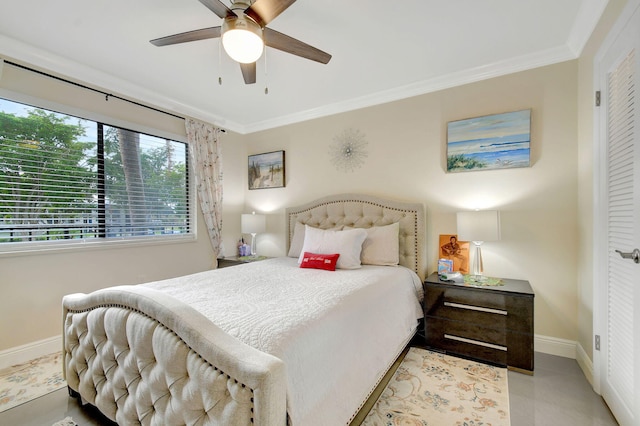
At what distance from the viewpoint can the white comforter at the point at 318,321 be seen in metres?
1.14

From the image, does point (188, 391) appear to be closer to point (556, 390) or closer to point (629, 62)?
point (556, 390)

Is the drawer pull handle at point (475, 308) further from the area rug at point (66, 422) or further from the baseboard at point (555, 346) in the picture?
the area rug at point (66, 422)

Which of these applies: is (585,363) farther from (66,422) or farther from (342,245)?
(66,422)

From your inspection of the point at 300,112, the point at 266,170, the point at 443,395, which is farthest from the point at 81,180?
the point at 443,395

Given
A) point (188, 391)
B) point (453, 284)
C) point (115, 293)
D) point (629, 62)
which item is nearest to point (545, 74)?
point (629, 62)

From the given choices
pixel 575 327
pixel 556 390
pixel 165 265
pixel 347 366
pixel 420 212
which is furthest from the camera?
pixel 165 265

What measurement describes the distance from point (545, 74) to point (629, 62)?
1057 millimetres

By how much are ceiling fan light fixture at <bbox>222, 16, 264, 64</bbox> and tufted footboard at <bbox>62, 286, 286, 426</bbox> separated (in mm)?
1414

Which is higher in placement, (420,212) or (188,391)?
(420,212)

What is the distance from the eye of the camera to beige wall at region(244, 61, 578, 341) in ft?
7.68

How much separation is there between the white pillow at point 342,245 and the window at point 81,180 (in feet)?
6.10

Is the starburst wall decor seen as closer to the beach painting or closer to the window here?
the beach painting

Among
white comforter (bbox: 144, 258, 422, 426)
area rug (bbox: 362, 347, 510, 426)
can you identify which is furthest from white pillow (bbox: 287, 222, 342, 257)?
area rug (bbox: 362, 347, 510, 426)

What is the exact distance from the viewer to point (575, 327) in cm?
230
